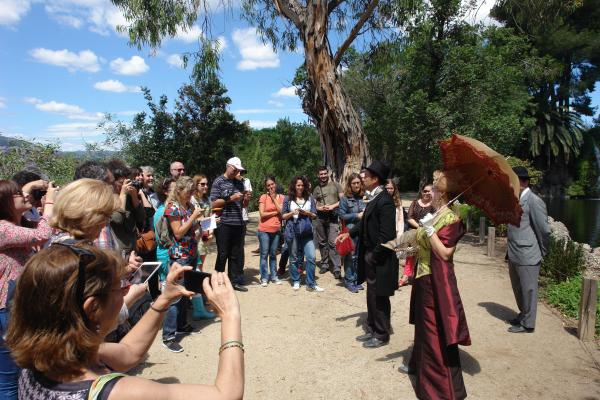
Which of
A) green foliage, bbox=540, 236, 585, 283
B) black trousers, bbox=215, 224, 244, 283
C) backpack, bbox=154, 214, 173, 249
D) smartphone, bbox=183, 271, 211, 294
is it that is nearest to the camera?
smartphone, bbox=183, 271, 211, 294

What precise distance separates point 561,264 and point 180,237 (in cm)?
674

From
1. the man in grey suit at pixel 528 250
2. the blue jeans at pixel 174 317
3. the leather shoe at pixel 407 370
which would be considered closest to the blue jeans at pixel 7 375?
the blue jeans at pixel 174 317

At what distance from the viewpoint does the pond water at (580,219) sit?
16.8 metres

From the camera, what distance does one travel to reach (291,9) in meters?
10.1

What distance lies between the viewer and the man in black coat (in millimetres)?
4359

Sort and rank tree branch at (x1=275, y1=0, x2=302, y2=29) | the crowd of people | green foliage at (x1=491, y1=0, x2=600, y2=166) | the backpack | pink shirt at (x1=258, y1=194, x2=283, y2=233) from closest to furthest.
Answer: the crowd of people → the backpack → pink shirt at (x1=258, y1=194, x2=283, y2=233) → tree branch at (x1=275, y1=0, x2=302, y2=29) → green foliage at (x1=491, y1=0, x2=600, y2=166)

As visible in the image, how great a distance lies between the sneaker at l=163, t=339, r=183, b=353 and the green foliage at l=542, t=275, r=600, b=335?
17.1ft

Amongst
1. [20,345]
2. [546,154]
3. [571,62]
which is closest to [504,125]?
[20,345]

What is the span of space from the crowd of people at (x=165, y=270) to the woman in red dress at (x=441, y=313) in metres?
0.01

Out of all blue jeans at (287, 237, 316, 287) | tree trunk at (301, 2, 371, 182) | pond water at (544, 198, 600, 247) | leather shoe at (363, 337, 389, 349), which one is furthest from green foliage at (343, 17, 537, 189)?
leather shoe at (363, 337, 389, 349)

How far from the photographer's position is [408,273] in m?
6.85

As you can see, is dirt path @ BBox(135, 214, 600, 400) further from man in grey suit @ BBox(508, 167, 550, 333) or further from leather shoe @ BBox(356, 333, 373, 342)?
man in grey suit @ BBox(508, 167, 550, 333)

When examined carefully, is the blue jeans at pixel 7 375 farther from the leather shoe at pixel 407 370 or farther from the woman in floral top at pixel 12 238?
the leather shoe at pixel 407 370

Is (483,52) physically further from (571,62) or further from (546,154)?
(571,62)
